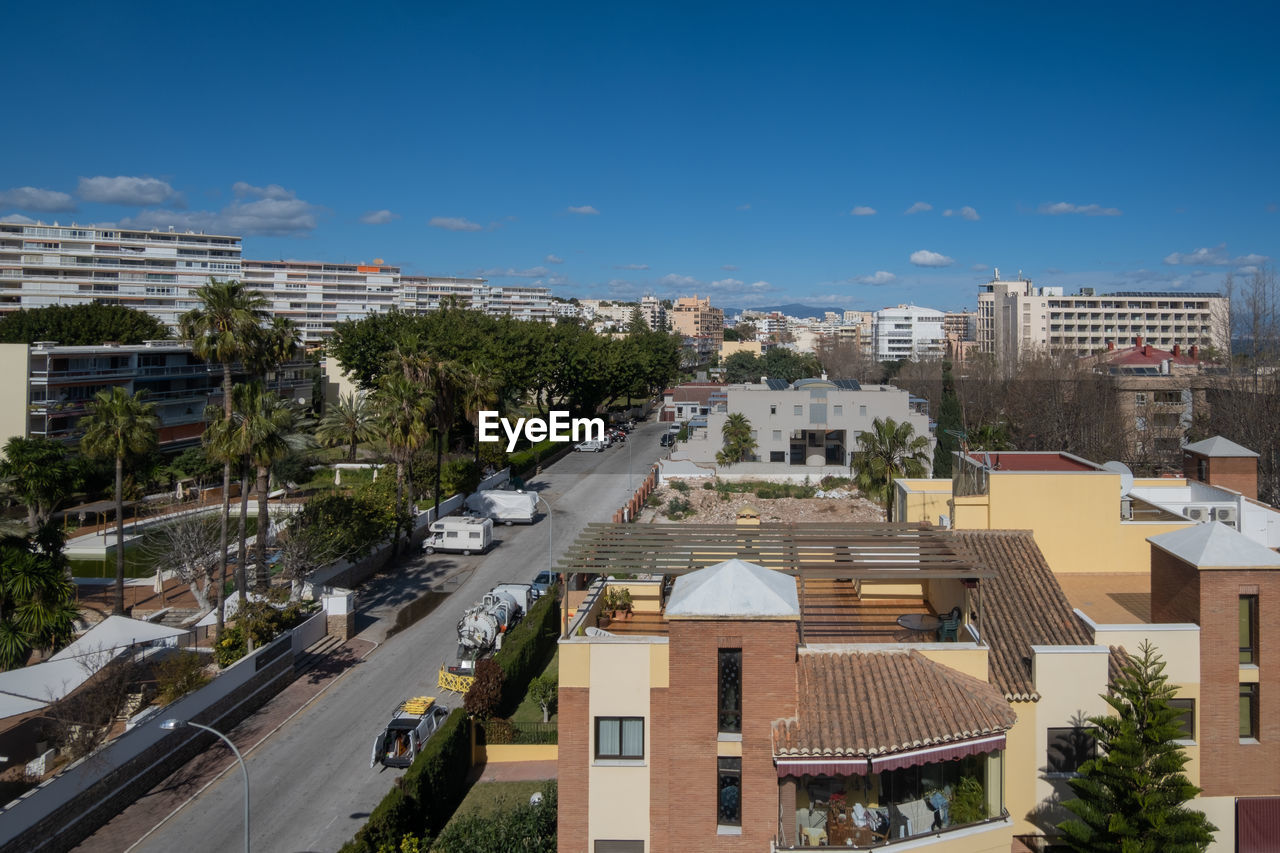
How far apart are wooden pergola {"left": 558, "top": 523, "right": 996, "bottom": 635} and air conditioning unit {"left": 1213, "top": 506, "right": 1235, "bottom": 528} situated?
1209cm

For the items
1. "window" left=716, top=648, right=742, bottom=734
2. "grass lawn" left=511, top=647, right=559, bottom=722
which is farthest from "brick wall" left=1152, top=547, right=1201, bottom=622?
"grass lawn" left=511, top=647, right=559, bottom=722

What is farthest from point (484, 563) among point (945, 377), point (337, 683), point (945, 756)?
point (945, 377)

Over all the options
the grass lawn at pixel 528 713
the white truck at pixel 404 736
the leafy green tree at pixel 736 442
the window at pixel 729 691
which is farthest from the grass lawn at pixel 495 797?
the leafy green tree at pixel 736 442

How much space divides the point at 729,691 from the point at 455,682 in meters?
13.8

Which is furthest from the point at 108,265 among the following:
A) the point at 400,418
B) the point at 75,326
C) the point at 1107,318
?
the point at 1107,318

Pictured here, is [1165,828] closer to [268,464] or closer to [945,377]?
[268,464]

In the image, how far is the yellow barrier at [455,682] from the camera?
25375mm

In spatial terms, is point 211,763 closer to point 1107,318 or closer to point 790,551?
point 790,551

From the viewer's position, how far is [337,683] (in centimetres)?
2725

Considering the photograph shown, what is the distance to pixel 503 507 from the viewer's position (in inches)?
1847

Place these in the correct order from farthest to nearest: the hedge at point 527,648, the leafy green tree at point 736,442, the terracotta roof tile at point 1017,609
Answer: the leafy green tree at point 736,442 → the hedge at point 527,648 → the terracotta roof tile at point 1017,609

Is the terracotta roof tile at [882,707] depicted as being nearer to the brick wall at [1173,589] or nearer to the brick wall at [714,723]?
the brick wall at [714,723]

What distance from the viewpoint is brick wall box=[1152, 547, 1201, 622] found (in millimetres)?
16250

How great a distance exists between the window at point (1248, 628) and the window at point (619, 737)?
11.0 m
